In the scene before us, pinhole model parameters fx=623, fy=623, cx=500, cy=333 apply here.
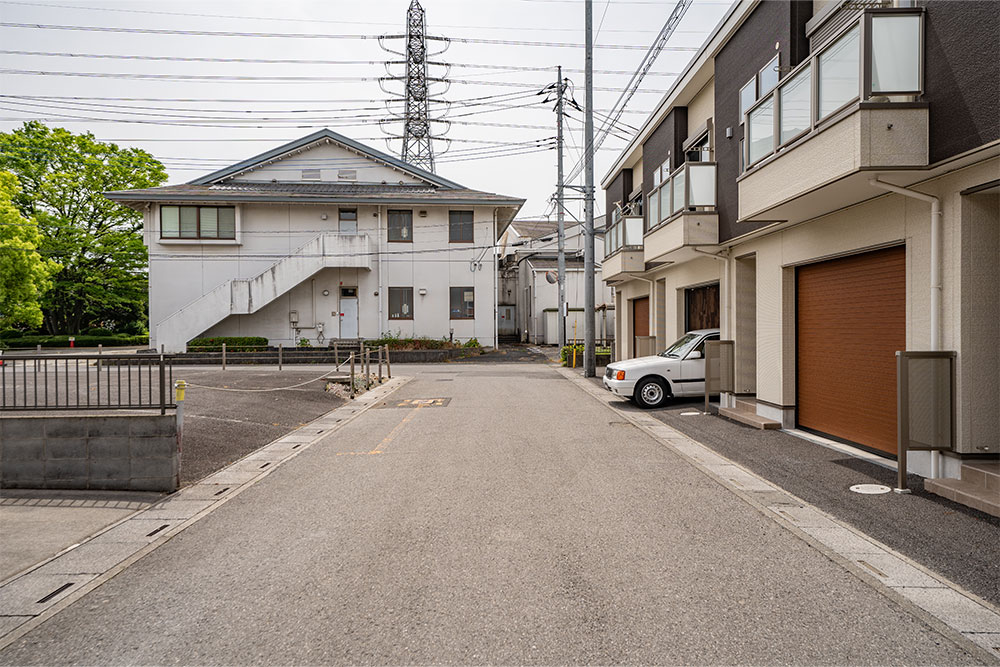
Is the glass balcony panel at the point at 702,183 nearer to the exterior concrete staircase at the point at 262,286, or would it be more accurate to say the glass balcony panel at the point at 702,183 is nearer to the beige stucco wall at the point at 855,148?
the beige stucco wall at the point at 855,148

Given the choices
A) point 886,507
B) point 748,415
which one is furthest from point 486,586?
point 748,415

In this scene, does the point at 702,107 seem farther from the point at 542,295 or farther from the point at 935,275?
the point at 542,295

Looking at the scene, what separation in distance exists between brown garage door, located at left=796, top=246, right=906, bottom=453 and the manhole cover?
5.04 feet

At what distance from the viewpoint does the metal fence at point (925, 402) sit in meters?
6.59

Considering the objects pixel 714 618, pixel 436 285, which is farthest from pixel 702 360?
pixel 436 285

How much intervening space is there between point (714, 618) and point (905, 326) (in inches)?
228

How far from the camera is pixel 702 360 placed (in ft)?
45.7

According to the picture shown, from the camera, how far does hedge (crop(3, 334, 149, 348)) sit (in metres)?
37.1

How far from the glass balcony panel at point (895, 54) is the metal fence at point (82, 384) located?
8640mm

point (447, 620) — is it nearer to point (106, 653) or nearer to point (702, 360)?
point (106, 653)

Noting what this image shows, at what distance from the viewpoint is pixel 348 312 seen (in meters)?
31.7

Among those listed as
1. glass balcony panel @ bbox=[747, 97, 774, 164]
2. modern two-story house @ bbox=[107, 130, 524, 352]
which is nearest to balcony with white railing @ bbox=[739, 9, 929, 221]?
glass balcony panel @ bbox=[747, 97, 774, 164]

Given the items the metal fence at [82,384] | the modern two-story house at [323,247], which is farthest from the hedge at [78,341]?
the metal fence at [82,384]

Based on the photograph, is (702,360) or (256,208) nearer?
(702,360)
